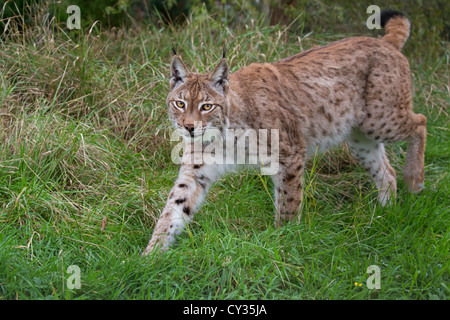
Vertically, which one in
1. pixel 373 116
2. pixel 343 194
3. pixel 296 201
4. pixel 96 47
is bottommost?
pixel 343 194

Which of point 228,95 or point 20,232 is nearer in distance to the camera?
point 20,232

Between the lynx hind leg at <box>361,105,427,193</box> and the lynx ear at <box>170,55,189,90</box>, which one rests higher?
the lynx ear at <box>170,55,189,90</box>

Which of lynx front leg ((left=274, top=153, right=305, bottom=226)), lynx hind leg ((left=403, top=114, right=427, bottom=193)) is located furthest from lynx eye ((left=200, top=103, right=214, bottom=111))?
lynx hind leg ((left=403, top=114, right=427, bottom=193))

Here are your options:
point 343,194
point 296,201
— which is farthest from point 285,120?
point 343,194

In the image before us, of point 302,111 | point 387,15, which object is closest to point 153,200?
point 302,111

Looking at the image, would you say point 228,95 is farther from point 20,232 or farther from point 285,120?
point 20,232

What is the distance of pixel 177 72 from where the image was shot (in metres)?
4.49

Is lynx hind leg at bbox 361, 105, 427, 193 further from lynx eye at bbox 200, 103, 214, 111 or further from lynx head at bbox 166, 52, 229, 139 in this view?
lynx eye at bbox 200, 103, 214, 111

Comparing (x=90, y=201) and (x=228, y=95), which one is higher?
(x=228, y=95)

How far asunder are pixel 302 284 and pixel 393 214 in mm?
1301

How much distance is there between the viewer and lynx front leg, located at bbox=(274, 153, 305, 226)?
4570mm

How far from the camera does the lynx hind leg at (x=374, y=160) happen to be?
18.0ft

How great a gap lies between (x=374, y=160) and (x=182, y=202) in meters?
2.17

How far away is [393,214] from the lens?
4477 millimetres
